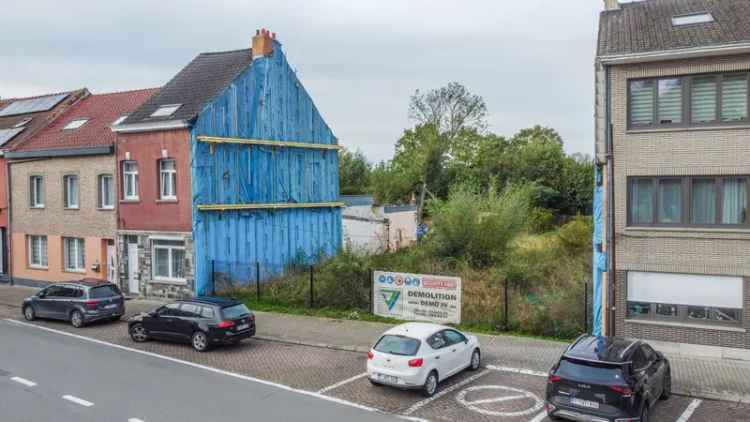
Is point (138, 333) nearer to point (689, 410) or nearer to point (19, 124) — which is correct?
point (689, 410)

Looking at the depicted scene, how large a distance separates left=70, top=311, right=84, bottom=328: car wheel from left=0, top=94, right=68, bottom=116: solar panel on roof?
16.5 metres

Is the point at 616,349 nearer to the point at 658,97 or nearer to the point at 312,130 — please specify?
the point at 658,97

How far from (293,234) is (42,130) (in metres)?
13.9

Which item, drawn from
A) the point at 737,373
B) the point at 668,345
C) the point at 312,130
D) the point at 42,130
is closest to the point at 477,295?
the point at 668,345

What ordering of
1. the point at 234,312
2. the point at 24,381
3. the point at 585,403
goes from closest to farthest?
the point at 585,403 → the point at 24,381 → the point at 234,312

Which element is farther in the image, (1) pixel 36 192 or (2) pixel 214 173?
(1) pixel 36 192

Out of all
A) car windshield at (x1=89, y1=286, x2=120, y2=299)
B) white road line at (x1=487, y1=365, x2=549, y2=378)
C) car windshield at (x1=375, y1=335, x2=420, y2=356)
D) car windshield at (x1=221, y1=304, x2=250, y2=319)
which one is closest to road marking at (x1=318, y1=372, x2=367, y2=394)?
car windshield at (x1=375, y1=335, x2=420, y2=356)

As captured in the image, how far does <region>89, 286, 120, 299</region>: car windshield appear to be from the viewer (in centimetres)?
2046

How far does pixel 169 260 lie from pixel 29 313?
5.03 m

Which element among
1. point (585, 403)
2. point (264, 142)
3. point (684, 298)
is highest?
point (264, 142)

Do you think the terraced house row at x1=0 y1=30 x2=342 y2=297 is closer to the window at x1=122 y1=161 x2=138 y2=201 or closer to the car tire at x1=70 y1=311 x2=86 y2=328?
the window at x1=122 y1=161 x2=138 y2=201

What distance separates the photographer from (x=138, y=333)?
60.0 feet

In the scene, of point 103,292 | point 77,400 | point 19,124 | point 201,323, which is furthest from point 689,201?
point 19,124

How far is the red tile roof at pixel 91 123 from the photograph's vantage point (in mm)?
27406
